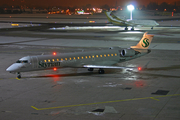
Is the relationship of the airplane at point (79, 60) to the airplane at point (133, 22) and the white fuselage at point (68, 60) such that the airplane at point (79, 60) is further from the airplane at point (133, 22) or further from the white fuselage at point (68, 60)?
the airplane at point (133, 22)

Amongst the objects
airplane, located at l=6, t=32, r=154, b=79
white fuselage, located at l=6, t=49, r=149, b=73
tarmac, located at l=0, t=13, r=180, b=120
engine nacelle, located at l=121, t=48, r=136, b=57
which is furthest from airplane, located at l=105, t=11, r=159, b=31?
white fuselage, located at l=6, t=49, r=149, b=73

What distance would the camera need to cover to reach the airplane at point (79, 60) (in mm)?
28297

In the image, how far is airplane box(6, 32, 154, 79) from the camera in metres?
28.3

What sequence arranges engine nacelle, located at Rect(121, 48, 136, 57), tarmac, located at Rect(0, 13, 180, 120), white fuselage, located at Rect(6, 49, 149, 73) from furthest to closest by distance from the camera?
1. engine nacelle, located at Rect(121, 48, 136, 57)
2. white fuselage, located at Rect(6, 49, 149, 73)
3. tarmac, located at Rect(0, 13, 180, 120)

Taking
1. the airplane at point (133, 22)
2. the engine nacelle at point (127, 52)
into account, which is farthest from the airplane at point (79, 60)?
the airplane at point (133, 22)

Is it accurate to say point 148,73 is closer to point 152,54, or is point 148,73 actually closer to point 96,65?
point 96,65

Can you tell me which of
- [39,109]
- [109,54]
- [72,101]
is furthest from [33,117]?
[109,54]

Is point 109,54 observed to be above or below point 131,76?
above

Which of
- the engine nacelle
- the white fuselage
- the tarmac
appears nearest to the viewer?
the tarmac

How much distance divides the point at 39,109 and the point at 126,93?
8264 millimetres

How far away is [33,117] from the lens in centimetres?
1803

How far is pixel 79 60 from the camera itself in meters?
30.8

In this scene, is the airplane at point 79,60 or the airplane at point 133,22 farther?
the airplane at point 133,22

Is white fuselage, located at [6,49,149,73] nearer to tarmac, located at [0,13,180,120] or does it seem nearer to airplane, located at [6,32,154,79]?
airplane, located at [6,32,154,79]
